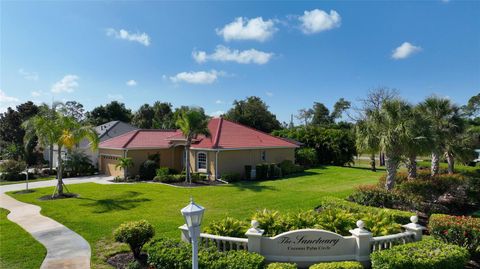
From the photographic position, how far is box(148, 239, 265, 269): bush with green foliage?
663 cm

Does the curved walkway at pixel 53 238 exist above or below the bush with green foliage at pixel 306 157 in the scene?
below

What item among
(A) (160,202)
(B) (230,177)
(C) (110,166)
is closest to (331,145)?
(B) (230,177)

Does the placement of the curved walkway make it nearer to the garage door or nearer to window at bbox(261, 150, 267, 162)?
the garage door

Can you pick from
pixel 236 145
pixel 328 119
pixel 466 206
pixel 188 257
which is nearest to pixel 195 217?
pixel 188 257

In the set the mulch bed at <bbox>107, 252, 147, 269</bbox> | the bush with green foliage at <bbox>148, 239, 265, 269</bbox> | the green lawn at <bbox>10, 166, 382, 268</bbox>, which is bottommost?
the mulch bed at <bbox>107, 252, 147, 269</bbox>

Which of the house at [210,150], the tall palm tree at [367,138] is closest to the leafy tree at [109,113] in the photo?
the house at [210,150]

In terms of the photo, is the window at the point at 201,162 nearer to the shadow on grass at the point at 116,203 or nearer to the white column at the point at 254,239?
the shadow on grass at the point at 116,203

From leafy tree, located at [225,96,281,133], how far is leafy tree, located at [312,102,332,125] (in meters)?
24.0

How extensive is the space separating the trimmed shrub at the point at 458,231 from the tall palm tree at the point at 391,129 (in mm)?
5740

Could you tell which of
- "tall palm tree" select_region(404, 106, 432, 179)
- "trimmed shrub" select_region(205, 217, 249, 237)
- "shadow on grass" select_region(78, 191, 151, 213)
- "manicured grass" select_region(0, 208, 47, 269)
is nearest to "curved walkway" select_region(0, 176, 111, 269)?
"manicured grass" select_region(0, 208, 47, 269)

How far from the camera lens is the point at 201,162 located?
25.5 m

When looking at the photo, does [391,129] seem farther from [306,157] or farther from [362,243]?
[306,157]

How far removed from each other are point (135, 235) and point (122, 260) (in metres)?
1.06

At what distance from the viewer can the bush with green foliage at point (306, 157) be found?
32.0 m
